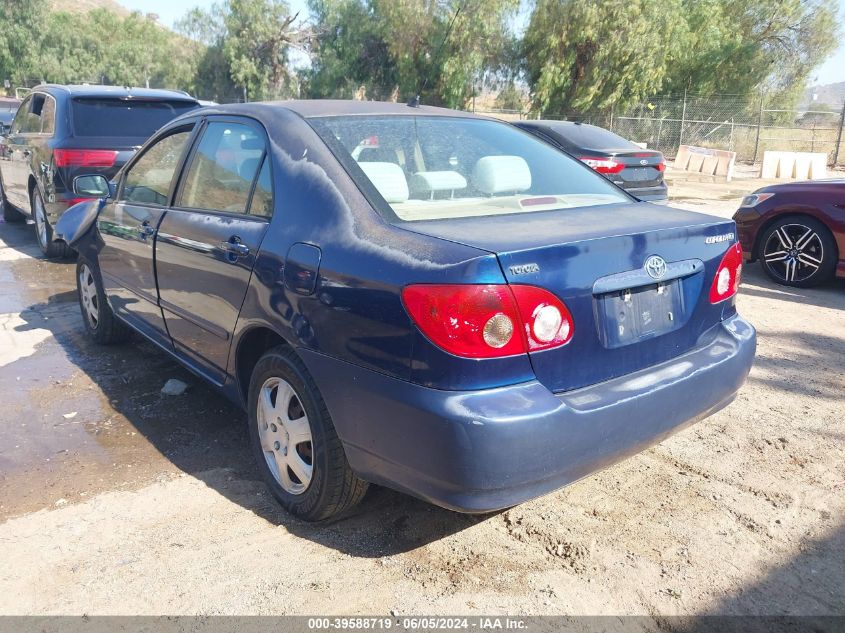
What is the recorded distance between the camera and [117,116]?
299 inches

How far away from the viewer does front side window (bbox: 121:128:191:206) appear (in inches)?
154

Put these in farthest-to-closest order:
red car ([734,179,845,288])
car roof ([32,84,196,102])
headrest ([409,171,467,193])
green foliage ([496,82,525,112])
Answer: green foliage ([496,82,525,112]) < car roof ([32,84,196,102]) < red car ([734,179,845,288]) < headrest ([409,171,467,193])

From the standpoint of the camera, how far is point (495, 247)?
2299mm

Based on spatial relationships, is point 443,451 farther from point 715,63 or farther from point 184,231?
point 715,63

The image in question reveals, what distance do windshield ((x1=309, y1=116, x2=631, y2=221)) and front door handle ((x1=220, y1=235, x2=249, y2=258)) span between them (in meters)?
0.57

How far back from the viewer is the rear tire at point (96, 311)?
195 inches

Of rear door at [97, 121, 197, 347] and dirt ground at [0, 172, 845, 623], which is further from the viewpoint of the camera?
rear door at [97, 121, 197, 347]

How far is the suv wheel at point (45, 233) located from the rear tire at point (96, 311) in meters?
3.03

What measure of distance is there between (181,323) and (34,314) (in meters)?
3.05

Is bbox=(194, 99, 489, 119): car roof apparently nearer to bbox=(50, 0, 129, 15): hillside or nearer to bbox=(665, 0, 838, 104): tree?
bbox=(665, 0, 838, 104): tree

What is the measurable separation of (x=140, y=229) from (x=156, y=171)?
14.3 inches

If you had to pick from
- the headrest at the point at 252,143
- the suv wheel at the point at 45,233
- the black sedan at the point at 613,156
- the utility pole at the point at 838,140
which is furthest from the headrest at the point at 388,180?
the utility pole at the point at 838,140

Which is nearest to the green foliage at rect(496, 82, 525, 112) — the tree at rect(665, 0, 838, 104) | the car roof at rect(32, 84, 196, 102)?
the tree at rect(665, 0, 838, 104)

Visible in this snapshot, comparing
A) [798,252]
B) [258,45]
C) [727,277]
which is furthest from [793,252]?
[258,45]
